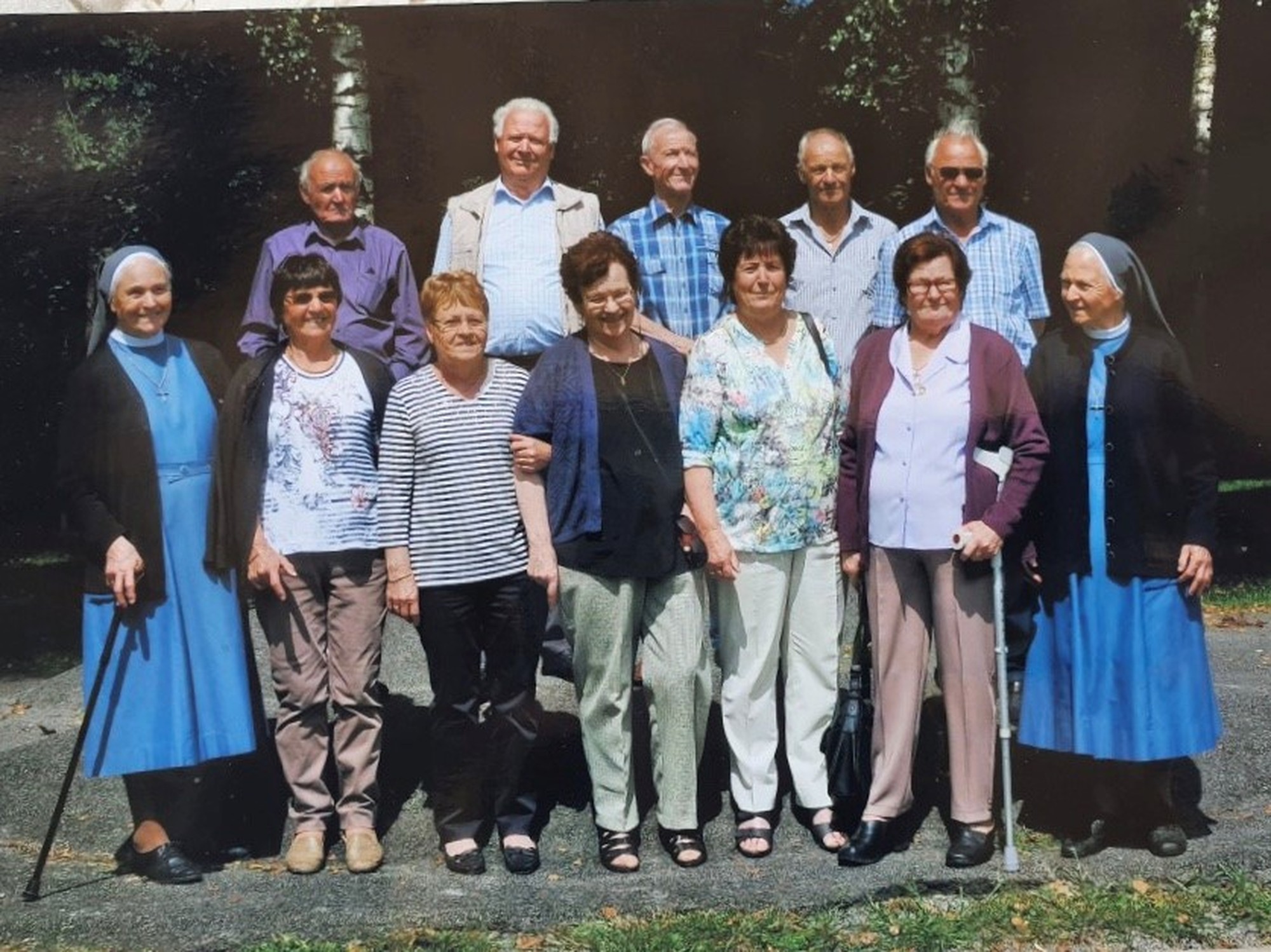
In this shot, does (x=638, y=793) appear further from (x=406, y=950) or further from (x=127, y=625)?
(x=127, y=625)

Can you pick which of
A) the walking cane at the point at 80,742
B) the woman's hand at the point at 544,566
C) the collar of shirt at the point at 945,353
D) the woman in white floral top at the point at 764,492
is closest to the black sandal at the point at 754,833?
the woman in white floral top at the point at 764,492

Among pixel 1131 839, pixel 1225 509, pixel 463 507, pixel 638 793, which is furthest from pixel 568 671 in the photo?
pixel 1225 509

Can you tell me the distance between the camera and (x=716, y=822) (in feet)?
15.7

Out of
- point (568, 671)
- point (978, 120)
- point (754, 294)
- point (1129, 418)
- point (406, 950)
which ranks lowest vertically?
point (406, 950)

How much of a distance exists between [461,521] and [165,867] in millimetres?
1400

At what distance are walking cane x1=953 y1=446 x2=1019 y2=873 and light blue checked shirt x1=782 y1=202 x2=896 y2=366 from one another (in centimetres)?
59

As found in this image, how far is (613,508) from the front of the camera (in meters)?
4.35

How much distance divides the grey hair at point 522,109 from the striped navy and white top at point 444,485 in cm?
94

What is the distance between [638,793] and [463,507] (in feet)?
4.03

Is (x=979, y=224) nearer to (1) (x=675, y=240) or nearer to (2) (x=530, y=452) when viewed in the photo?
(1) (x=675, y=240)

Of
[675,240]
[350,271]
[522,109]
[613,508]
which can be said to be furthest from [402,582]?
[522,109]

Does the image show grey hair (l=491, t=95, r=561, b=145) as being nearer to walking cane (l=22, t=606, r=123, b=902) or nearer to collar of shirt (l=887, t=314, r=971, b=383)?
collar of shirt (l=887, t=314, r=971, b=383)

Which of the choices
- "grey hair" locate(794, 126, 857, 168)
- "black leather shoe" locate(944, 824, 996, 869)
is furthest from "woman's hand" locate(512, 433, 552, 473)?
"black leather shoe" locate(944, 824, 996, 869)

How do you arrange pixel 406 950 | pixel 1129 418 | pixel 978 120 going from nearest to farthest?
pixel 406 950, pixel 1129 418, pixel 978 120
